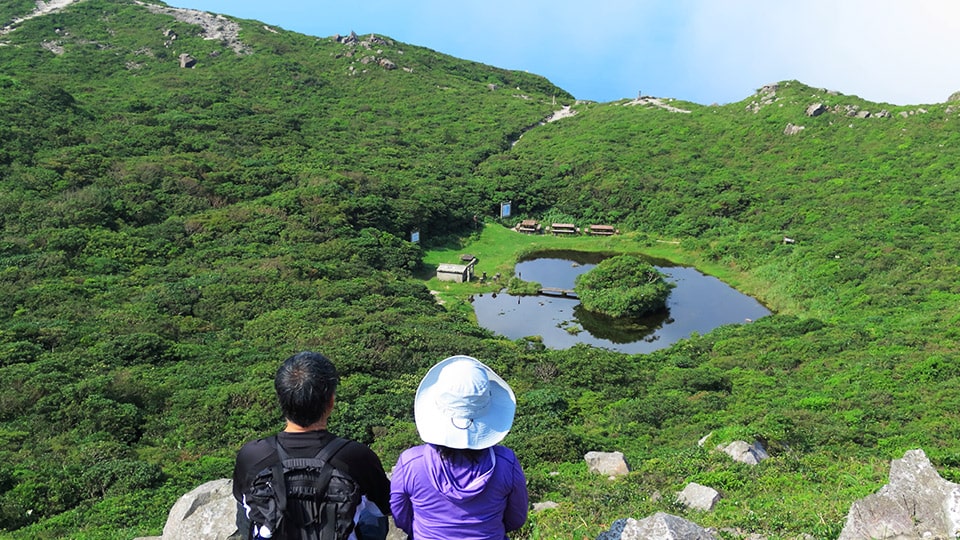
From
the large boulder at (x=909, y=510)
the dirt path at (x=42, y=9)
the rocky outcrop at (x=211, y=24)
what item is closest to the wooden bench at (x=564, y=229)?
the large boulder at (x=909, y=510)

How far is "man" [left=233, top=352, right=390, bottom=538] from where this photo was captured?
318 centimetres

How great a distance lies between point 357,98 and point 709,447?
6408 centimetres

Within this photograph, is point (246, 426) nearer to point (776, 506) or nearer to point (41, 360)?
point (41, 360)

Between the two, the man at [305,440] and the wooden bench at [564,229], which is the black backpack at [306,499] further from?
the wooden bench at [564,229]

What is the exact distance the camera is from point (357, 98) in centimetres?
6675

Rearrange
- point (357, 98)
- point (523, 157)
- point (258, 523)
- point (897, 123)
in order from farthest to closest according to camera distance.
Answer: point (357, 98) → point (523, 157) → point (897, 123) → point (258, 523)

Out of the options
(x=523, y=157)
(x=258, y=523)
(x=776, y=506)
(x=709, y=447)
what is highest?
(x=523, y=157)

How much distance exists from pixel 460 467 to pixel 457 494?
5.9 inches

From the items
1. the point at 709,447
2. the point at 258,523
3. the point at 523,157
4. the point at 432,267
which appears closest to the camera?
the point at 258,523

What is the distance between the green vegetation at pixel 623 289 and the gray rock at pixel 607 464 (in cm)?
1751

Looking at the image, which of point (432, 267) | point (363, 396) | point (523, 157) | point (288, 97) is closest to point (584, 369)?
point (363, 396)

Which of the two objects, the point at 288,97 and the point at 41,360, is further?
the point at 288,97

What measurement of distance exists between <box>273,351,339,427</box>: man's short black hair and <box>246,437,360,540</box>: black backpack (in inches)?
9.3

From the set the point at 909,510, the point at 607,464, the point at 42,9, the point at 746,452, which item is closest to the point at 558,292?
the point at 607,464
